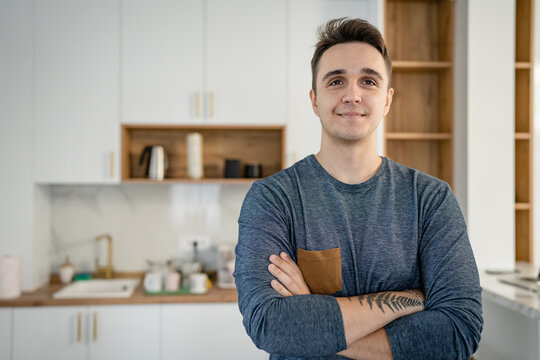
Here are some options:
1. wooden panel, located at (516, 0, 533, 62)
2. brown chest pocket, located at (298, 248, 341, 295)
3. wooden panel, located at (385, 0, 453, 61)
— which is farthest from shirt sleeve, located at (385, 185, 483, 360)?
wooden panel, located at (516, 0, 533, 62)

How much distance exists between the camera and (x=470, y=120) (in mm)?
2523

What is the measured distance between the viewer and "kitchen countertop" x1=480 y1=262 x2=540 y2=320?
1.71 m

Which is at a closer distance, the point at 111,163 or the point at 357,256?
the point at 357,256

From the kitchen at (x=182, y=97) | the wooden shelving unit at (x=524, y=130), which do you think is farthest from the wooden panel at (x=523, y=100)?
the kitchen at (x=182, y=97)

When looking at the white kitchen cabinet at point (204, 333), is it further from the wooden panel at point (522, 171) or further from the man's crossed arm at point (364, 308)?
the wooden panel at point (522, 171)

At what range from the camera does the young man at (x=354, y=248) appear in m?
1.00

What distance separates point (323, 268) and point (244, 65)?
1.83 m

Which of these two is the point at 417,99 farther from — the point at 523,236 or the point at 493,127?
the point at 523,236

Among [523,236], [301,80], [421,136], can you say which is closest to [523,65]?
[421,136]

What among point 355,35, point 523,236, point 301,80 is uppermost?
point 301,80

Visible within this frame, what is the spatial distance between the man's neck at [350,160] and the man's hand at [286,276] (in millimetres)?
283

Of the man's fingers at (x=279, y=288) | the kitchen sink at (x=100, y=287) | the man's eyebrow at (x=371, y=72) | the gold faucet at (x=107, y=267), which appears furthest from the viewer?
the gold faucet at (x=107, y=267)

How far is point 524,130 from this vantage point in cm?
277

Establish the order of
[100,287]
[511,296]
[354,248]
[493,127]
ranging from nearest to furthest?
[354,248]
[511,296]
[493,127]
[100,287]
